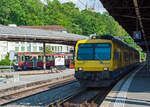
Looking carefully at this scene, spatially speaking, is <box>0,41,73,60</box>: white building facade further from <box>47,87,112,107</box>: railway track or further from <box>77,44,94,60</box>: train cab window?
<box>47,87,112,107</box>: railway track

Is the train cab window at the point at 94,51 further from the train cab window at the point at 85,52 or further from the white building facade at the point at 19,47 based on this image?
the white building facade at the point at 19,47

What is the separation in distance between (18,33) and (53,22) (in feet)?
220

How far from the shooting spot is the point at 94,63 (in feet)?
46.6

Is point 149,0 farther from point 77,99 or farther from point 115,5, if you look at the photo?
point 77,99

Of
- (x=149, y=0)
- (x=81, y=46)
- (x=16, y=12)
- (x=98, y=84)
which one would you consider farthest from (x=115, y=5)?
(x=16, y=12)

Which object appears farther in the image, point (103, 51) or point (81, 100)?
point (103, 51)

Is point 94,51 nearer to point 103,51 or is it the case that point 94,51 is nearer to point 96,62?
point 103,51

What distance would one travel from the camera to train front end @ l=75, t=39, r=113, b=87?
13922 mm

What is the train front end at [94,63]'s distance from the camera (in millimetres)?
13922

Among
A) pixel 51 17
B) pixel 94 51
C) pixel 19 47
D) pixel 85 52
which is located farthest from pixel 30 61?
pixel 51 17

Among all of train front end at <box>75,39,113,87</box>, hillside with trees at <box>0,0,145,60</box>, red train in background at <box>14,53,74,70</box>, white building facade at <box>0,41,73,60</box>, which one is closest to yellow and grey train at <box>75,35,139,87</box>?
train front end at <box>75,39,113,87</box>

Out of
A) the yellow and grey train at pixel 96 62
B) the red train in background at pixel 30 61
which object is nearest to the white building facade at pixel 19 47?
the red train in background at pixel 30 61

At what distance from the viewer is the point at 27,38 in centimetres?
3103

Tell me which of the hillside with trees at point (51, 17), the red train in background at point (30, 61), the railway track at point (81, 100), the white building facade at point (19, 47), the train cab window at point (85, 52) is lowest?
the railway track at point (81, 100)
